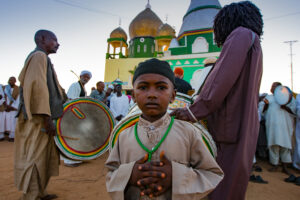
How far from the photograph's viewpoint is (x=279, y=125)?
14.6 ft

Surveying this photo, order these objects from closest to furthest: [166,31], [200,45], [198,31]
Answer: [200,45] → [198,31] → [166,31]

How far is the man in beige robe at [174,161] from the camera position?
2.93 ft

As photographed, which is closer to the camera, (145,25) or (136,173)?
(136,173)

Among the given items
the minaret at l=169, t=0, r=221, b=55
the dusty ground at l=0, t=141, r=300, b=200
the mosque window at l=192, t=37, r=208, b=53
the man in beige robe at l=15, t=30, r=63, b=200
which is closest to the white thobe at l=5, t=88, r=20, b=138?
the dusty ground at l=0, t=141, r=300, b=200

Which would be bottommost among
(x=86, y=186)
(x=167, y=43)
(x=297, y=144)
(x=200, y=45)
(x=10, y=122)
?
(x=86, y=186)

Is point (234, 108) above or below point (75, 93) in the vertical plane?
below

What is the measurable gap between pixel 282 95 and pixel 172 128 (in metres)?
4.37

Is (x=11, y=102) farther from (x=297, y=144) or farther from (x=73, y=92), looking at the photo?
(x=297, y=144)

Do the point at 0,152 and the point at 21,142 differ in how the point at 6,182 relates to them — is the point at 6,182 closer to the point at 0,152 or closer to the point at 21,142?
the point at 21,142

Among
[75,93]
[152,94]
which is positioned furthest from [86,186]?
[152,94]

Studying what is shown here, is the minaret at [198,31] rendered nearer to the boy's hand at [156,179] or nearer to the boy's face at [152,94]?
the boy's face at [152,94]

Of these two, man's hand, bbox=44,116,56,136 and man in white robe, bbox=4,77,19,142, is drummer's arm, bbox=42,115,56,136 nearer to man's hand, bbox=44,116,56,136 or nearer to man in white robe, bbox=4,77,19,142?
man's hand, bbox=44,116,56,136

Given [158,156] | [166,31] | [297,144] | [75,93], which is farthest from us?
[166,31]

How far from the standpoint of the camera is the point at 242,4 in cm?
160
